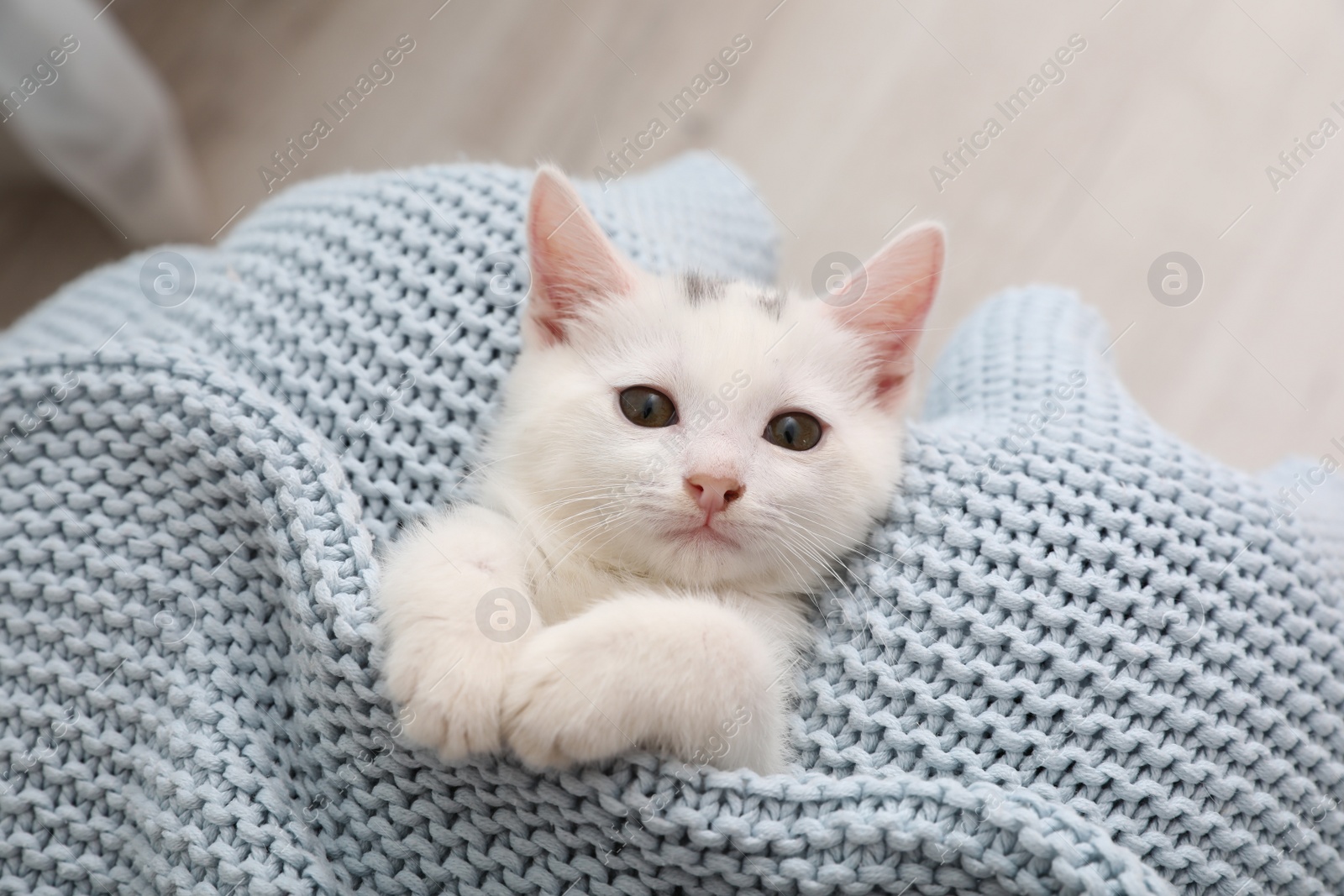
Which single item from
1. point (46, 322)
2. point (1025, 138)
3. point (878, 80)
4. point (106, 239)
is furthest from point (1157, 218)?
point (106, 239)

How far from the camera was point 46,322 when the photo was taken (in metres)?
1.34

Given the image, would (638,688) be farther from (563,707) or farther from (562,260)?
(562,260)

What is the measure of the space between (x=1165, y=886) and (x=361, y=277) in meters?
1.14

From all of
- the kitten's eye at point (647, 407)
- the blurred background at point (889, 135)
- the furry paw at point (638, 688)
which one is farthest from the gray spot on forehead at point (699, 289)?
the blurred background at point (889, 135)

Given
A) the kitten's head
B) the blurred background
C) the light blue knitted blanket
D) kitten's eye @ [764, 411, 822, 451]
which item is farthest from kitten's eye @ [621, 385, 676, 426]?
the blurred background

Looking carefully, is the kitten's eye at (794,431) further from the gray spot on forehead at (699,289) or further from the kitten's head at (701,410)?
the gray spot on forehead at (699,289)

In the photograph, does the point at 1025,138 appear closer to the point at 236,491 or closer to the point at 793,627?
the point at 793,627

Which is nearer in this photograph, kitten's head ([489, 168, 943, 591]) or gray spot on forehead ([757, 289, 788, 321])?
kitten's head ([489, 168, 943, 591])

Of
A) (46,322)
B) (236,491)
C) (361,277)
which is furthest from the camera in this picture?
(46,322)

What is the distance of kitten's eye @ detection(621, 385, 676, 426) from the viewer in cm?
97

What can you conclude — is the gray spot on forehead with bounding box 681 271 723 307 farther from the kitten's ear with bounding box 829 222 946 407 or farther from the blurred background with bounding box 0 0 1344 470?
the blurred background with bounding box 0 0 1344 470

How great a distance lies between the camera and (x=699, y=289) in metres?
1.08

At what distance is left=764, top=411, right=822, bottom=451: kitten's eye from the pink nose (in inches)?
4.8

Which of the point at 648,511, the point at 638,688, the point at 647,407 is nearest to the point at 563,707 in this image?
the point at 638,688
